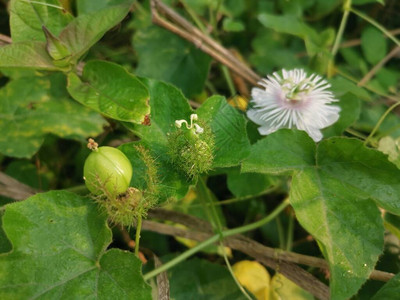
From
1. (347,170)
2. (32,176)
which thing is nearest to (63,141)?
(32,176)

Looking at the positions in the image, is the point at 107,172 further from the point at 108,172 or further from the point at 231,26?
the point at 231,26

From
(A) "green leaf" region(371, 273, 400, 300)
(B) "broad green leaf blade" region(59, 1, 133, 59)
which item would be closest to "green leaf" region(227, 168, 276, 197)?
(A) "green leaf" region(371, 273, 400, 300)

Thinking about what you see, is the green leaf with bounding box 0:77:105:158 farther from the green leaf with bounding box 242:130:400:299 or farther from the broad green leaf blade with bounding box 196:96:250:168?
the green leaf with bounding box 242:130:400:299

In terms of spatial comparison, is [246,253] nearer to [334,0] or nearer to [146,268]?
[146,268]

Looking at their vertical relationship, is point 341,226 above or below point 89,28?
below

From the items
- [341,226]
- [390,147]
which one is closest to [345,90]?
[390,147]

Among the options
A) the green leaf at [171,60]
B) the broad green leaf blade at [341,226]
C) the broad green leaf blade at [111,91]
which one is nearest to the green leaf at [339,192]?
the broad green leaf blade at [341,226]

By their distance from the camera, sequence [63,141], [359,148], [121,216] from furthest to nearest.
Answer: [63,141]
[359,148]
[121,216]
